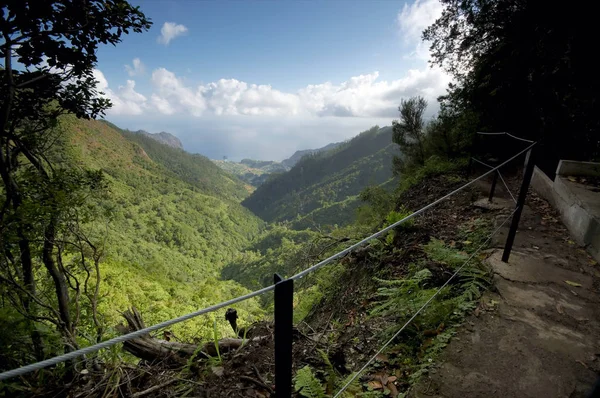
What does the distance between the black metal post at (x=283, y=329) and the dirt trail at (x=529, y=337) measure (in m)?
1.29

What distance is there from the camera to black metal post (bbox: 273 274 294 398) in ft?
4.07

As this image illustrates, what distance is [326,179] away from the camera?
14038 centimetres

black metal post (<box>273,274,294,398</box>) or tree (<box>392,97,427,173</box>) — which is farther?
tree (<box>392,97,427,173</box>)

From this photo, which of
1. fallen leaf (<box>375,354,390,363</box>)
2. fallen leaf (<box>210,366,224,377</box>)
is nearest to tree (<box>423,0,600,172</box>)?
fallen leaf (<box>375,354,390,363</box>)

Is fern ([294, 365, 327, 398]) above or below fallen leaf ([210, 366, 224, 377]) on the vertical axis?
above

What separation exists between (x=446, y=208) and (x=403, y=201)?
114 inches

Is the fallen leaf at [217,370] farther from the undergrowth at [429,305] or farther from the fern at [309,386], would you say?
the undergrowth at [429,305]

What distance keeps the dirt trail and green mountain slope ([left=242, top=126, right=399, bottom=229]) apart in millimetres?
94727

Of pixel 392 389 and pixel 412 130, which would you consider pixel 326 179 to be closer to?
pixel 412 130

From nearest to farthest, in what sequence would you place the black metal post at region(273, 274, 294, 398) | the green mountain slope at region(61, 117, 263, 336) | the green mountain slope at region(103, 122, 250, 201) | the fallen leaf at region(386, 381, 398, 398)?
the black metal post at region(273, 274, 294, 398), the fallen leaf at region(386, 381, 398, 398), the green mountain slope at region(61, 117, 263, 336), the green mountain slope at region(103, 122, 250, 201)

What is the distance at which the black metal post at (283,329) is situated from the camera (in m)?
1.24

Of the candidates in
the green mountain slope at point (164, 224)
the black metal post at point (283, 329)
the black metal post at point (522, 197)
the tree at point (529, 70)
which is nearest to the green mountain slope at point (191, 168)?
the green mountain slope at point (164, 224)

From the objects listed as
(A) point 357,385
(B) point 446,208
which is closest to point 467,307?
(A) point 357,385

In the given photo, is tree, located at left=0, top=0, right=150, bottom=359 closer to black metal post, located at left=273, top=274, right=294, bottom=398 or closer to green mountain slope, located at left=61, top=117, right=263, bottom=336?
black metal post, located at left=273, top=274, right=294, bottom=398
